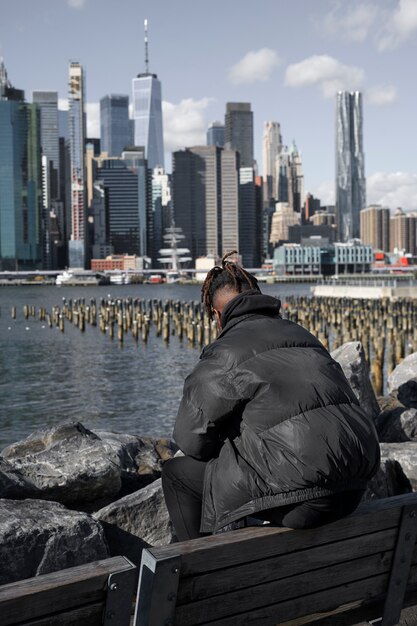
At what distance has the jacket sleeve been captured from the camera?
144 inches

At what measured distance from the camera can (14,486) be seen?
640cm

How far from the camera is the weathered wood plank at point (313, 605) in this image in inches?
131

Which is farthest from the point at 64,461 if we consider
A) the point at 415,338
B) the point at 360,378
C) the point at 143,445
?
the point at 415,338

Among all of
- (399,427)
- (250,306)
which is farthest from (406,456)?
(250,306)

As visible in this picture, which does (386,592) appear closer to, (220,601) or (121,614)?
(220,601)

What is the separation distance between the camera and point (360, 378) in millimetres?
12203

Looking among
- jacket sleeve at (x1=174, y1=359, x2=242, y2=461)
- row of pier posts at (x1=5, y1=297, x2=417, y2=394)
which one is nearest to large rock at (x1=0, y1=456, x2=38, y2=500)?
jacket sleeve at (x1=174, y1=359, x2=242, y2=461)

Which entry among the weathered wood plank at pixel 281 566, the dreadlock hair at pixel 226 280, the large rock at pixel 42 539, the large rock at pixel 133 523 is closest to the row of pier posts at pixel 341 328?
the large rock at pixel 133 523

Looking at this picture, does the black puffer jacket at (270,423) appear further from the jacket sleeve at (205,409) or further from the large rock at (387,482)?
the large rock at (387,482)

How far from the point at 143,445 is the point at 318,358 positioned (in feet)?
19.6

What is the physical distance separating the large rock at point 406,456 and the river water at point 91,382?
10956 millimetres

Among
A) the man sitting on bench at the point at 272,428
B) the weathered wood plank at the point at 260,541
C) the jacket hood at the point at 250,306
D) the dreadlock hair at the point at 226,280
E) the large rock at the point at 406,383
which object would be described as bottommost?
the large rock at the point at 406,383

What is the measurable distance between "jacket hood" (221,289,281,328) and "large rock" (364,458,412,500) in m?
3.98

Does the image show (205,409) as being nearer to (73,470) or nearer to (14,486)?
(14,486)
